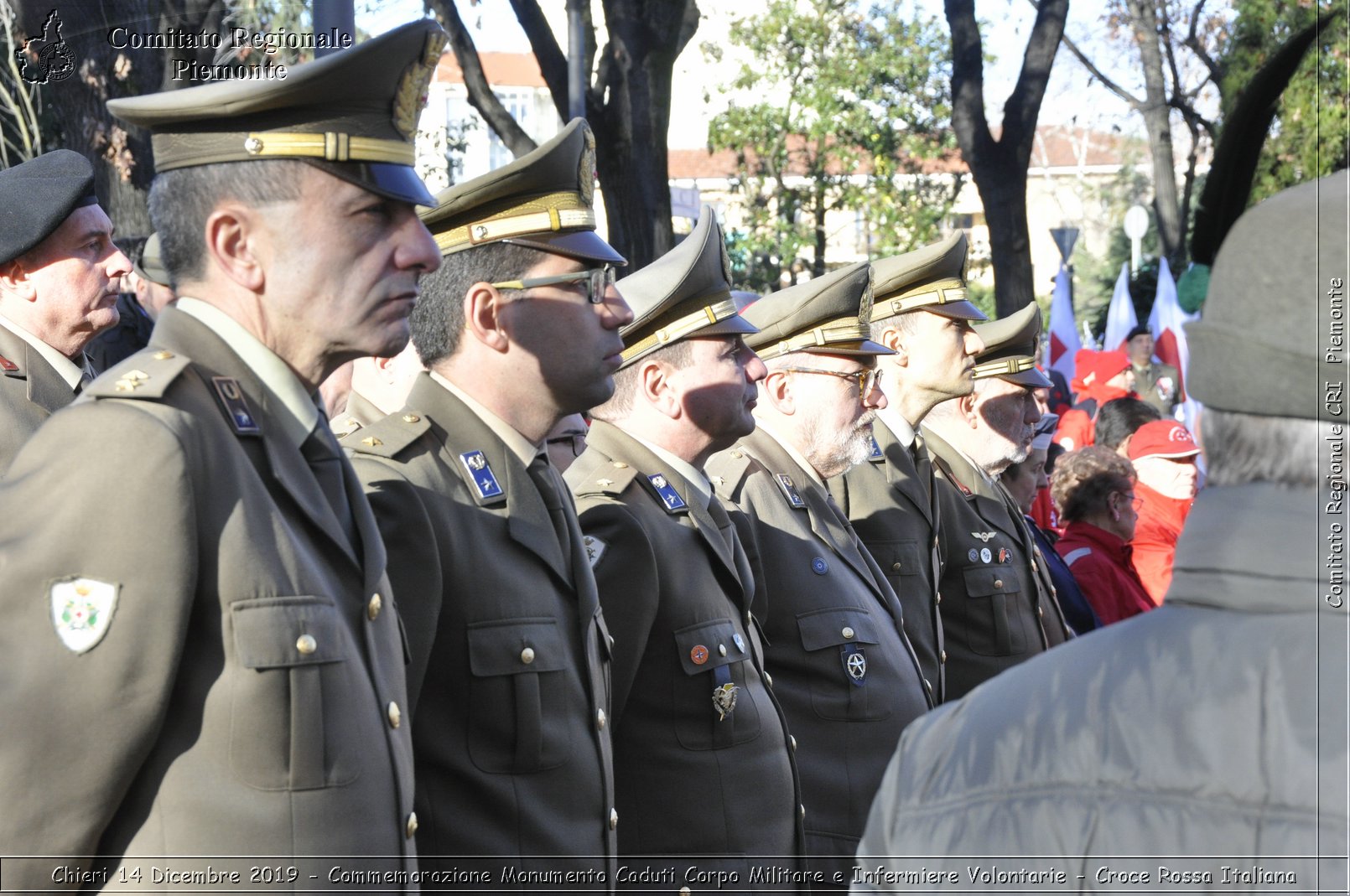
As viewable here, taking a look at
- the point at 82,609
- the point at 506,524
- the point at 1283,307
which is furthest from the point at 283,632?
the point at 1283,307

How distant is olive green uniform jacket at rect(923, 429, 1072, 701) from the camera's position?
5723 millimetres

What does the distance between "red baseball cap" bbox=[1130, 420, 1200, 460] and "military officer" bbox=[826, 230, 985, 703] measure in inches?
71.4

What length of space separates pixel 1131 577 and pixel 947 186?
78.7 feet

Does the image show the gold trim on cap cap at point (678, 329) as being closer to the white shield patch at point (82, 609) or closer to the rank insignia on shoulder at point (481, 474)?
the rank insignia on shoulder at point (481, 474)

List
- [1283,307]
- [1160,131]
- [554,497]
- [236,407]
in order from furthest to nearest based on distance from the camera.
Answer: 1. [1160,131]
2. [554,497]
3. [236,407]
4. [1283,307]

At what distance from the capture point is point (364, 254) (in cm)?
266

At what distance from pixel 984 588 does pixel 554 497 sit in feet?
9.22

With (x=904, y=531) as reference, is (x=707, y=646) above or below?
above

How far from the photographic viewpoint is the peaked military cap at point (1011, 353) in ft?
22.6

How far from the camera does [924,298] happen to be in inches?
239

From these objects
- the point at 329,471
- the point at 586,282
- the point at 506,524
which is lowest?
the point at 506,524

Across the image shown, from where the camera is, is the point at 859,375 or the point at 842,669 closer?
the point at 842,669

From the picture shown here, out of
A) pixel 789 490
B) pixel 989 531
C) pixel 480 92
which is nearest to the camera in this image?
pixel 789 490

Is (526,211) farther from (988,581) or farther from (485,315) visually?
(988,581)
